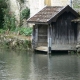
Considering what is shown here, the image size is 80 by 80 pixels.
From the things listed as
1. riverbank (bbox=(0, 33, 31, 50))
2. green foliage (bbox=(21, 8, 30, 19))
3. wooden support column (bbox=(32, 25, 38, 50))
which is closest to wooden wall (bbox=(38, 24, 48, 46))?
wooden support column (bbox=(32, 25, 38, 50))

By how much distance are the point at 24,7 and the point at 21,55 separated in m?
10.9

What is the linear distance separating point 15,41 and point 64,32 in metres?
4.04

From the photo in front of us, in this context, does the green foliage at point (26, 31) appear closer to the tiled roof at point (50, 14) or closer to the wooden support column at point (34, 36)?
the wooden support column at point (34, 36)

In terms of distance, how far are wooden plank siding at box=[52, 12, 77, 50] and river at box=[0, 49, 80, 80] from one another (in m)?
1.01

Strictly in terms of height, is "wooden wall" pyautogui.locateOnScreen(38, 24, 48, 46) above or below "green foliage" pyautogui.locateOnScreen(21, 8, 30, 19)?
below

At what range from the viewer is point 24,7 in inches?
1630

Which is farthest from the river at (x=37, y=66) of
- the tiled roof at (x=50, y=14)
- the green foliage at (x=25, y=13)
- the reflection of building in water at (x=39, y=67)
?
the green foliage at (x=25, y=13)

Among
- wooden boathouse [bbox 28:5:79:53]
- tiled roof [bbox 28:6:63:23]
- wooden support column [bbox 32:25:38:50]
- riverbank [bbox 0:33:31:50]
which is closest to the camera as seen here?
tiled roof [bbox 28:6:63:23]

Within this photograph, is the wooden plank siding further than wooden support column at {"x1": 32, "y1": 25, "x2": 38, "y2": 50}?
No

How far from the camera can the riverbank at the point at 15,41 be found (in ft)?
111

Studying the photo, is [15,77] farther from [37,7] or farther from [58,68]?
[37,7]

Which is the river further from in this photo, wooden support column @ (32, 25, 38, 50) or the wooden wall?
the wooden wall

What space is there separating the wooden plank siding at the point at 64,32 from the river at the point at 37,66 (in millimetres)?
1010

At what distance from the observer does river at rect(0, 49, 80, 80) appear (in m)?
23.1
